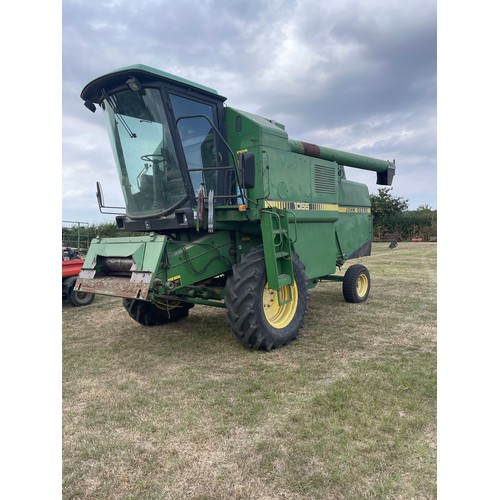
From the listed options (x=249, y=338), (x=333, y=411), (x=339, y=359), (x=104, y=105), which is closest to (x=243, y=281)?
(x=249, y=338)

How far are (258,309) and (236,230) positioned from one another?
1369 mm

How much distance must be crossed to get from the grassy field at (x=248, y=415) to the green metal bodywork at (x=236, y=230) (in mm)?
806

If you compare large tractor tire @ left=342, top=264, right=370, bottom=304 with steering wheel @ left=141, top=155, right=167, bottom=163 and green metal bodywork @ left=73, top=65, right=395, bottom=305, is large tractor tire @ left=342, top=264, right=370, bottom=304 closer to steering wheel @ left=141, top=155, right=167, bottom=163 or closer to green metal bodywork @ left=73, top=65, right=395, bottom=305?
green metal bodywork @ left=73, top=65, right=395, bottom=305

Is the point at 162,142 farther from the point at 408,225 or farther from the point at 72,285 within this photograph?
the point at 408,225

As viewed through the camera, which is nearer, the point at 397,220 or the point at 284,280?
the point at 284,280

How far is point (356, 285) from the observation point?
761 cm

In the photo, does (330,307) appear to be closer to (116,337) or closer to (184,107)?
(116,337)

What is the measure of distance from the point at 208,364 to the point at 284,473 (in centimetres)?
206

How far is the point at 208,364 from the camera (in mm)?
4352

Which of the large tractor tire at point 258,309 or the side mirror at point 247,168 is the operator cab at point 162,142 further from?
the large tractor tire at point 258,309

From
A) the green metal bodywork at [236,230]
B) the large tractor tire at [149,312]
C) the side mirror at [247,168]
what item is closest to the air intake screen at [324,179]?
the green metal bodywork at [236,230]

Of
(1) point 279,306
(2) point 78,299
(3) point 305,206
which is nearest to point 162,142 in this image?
(3) point 305,206

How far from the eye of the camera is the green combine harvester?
179 inches

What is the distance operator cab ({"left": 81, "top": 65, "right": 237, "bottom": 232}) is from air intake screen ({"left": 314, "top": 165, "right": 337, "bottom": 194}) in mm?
1599
